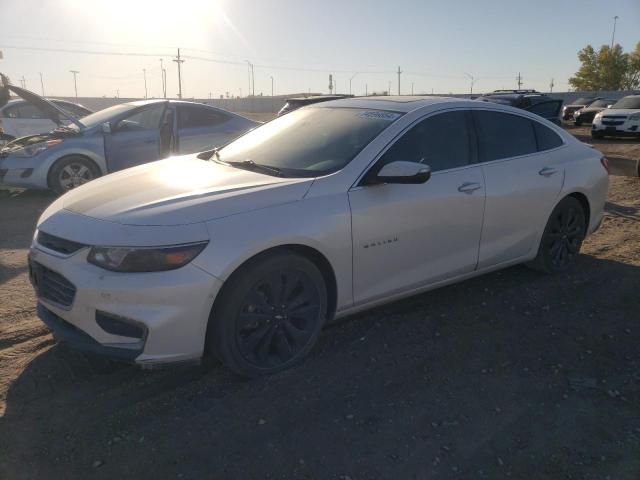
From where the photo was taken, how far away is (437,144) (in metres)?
3.98

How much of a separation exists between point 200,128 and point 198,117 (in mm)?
197

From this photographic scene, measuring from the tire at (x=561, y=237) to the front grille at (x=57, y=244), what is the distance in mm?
3754

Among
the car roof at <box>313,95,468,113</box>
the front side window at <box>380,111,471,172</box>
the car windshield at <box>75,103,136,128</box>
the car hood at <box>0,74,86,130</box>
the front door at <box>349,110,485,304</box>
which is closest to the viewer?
the front door at <box>349,110,485,304</box>

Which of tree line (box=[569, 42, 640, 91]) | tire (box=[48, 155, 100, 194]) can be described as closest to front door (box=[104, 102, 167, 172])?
tire (box=[48, 155, 100, 194])

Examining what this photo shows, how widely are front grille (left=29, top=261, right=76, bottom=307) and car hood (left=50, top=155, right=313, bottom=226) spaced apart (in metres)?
0.39

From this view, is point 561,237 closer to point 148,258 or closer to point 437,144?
point 437,144

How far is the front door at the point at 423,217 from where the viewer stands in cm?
349

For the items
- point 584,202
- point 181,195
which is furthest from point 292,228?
point 584,202

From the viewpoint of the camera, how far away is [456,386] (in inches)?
127

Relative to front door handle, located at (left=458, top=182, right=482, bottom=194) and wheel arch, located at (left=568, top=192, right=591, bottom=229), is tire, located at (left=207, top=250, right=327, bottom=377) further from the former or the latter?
wheel arch, located at (left=568, top=192, right=591, bottom=229)

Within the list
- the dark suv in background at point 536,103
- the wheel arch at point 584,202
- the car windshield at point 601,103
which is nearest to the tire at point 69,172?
the wheel arch at point 584,202

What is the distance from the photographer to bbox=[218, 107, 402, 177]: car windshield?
3631 mm

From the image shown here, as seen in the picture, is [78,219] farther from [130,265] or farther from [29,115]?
Result: [29,115]

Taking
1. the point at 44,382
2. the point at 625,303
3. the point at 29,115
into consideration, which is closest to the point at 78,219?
the point at 44,382
